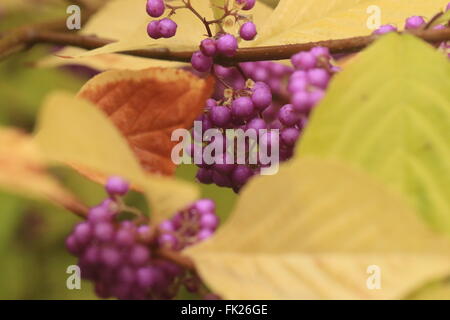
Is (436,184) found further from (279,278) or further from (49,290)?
(49,290)

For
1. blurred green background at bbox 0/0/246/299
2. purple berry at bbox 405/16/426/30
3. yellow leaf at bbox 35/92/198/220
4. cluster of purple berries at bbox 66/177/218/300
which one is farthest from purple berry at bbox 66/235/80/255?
blurred green background at bbox 0/0/246/299

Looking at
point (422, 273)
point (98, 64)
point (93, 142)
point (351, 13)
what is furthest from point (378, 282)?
point (98, 64)

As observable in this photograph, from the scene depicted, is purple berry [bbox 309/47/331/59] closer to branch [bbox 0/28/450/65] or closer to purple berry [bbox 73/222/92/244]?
branch [bbox 0/28/450/65]

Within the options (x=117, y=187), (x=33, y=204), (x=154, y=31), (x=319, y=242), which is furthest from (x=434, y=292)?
(x=33, y=204)

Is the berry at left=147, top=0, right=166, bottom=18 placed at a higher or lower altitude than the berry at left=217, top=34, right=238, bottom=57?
higher

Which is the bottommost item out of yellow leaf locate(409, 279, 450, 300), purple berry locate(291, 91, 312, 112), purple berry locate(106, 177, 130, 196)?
yellow leaf locate(409, 279, 450, 300)

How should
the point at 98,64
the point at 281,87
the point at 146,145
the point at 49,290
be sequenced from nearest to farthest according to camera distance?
the point at 146,145 → the point at 98,64 → the point at 281,87 → the point at 49,290
